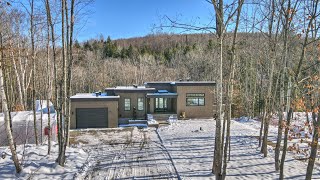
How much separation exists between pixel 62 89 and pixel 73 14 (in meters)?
2.55

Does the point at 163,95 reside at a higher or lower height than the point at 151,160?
higher

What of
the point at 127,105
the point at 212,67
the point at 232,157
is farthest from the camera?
the point at 212,67

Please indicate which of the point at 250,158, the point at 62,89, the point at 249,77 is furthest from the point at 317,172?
the point at 249,77

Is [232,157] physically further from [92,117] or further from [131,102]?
[131,102]

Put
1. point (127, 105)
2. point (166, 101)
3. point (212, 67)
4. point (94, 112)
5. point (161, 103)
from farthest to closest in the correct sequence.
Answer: point (212, 67) → point (166, 101) → point (161, 103) → point (127, 105) → point (94, 112)

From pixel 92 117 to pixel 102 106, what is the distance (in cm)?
116

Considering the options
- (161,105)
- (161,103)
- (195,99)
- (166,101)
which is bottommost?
(161,105)

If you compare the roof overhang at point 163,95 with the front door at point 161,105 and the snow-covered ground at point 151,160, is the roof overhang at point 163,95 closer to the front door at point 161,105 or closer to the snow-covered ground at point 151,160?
the front door at point 161,105

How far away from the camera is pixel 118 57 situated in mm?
56344

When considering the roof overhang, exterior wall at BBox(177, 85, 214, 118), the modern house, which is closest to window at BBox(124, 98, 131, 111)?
the modern house

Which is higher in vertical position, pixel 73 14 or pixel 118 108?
pixel 73 14

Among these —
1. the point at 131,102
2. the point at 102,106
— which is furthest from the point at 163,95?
the point at 102,106

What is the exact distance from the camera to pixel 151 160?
10.3 m

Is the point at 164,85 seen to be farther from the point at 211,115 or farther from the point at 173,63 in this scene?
the point at 173,63
